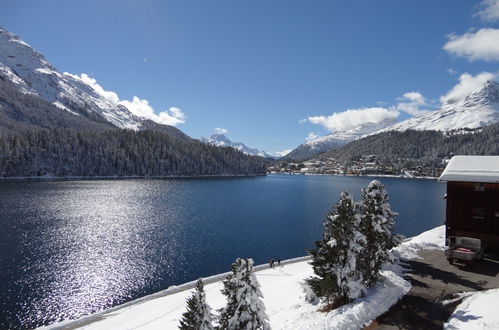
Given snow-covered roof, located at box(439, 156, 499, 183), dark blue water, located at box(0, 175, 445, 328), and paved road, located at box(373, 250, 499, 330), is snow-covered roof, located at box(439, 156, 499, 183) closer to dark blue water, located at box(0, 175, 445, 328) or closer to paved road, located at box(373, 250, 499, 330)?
paved road, located at box(373, 250, 499, 330)

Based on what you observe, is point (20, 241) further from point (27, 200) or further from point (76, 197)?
point (76, 197)

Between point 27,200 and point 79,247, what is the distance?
60298 mm

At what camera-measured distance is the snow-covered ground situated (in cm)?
1409

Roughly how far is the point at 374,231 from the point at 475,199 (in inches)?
613

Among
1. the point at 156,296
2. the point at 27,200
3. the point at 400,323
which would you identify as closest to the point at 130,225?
the point at 156,296

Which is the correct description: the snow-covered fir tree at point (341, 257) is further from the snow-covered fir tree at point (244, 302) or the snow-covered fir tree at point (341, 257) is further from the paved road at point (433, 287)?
the snow-covered fir tree at point (244, 302)

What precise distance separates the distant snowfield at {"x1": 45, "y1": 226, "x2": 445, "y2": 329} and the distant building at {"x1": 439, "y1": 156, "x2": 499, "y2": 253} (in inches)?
125

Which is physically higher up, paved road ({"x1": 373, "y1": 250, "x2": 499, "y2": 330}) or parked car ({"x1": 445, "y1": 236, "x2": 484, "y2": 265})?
parked car ({"x1": 445, "y1": 236, "x2": 484, "y2": 265})

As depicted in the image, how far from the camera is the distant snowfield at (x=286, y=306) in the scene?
52.1 ft

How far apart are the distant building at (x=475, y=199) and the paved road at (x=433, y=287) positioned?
123 inches

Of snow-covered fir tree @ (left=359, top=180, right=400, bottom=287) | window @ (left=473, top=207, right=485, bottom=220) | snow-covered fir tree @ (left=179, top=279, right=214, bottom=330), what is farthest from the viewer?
window @ (left=473, top=207, right=485, bottom=220)

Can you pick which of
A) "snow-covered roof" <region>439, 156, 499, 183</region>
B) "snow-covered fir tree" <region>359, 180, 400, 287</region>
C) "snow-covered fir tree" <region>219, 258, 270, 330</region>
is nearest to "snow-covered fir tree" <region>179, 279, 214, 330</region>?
"snow-covered fir tree" <region>219, 258, 270, 330</region>

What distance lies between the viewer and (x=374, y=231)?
19.7 metres

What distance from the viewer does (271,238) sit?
5966 cm
